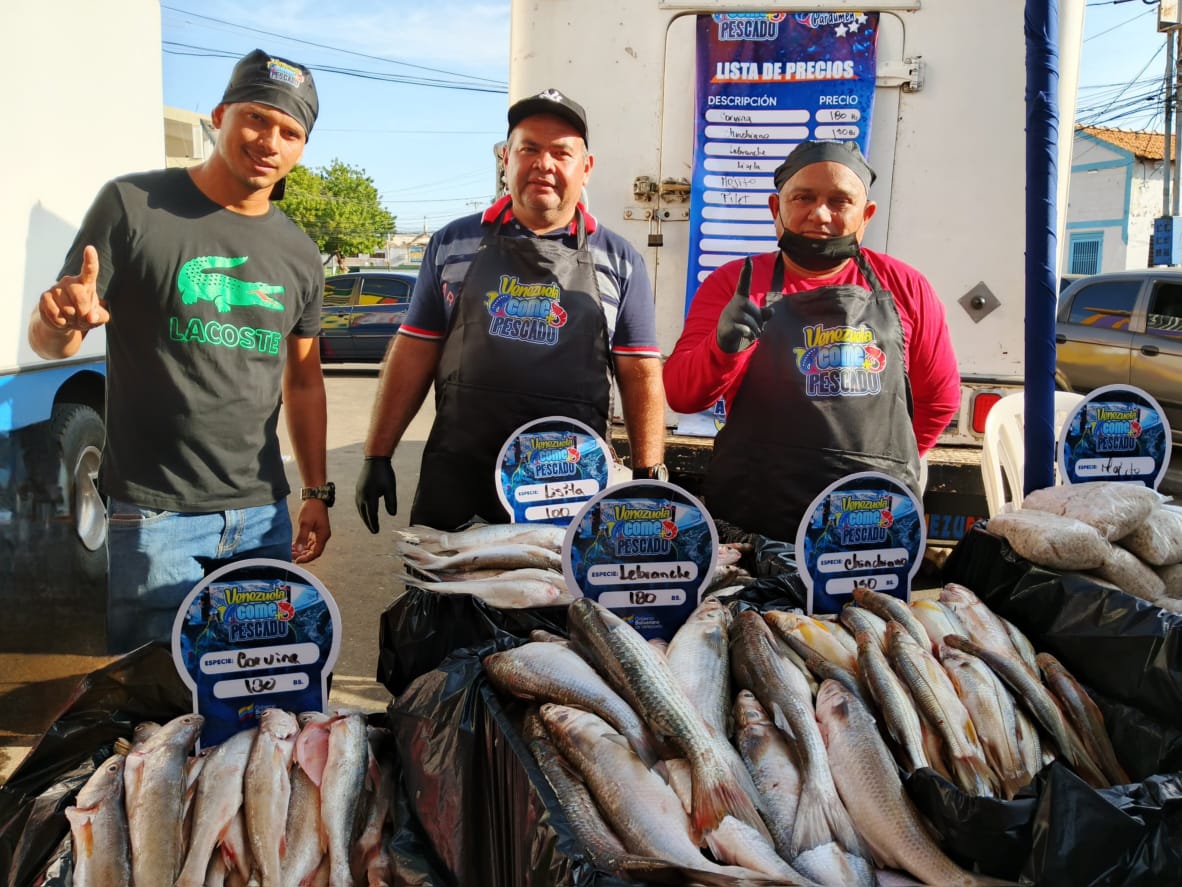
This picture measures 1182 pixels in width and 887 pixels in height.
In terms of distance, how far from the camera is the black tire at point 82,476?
14.3 ft

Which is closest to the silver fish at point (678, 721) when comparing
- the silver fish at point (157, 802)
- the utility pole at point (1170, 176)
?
the silver fish at point (157, 802)

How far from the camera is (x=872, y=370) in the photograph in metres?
2.66

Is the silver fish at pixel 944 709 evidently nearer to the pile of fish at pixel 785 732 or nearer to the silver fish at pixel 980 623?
the pile of fish at pixel 785 732

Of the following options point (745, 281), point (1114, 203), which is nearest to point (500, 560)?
point (745, 281)

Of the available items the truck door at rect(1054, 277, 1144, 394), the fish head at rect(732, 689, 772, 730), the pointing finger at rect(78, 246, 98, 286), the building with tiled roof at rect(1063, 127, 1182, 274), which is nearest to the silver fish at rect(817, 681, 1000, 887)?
the fish head at rect(732, 689, 772, 730)

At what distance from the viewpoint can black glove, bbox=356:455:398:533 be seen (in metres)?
2.84

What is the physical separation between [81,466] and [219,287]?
9.02 ft

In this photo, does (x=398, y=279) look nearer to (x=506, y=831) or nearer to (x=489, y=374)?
(x=489, y=374)

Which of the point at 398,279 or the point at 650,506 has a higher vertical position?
the point at 398,279

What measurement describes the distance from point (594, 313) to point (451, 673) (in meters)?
1.52

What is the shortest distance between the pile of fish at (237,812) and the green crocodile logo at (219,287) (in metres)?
1.31

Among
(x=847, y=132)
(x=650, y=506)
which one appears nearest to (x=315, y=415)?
(x=650, y=506)

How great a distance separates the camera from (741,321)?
7.91 ft

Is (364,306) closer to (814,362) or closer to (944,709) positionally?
(814,362)
